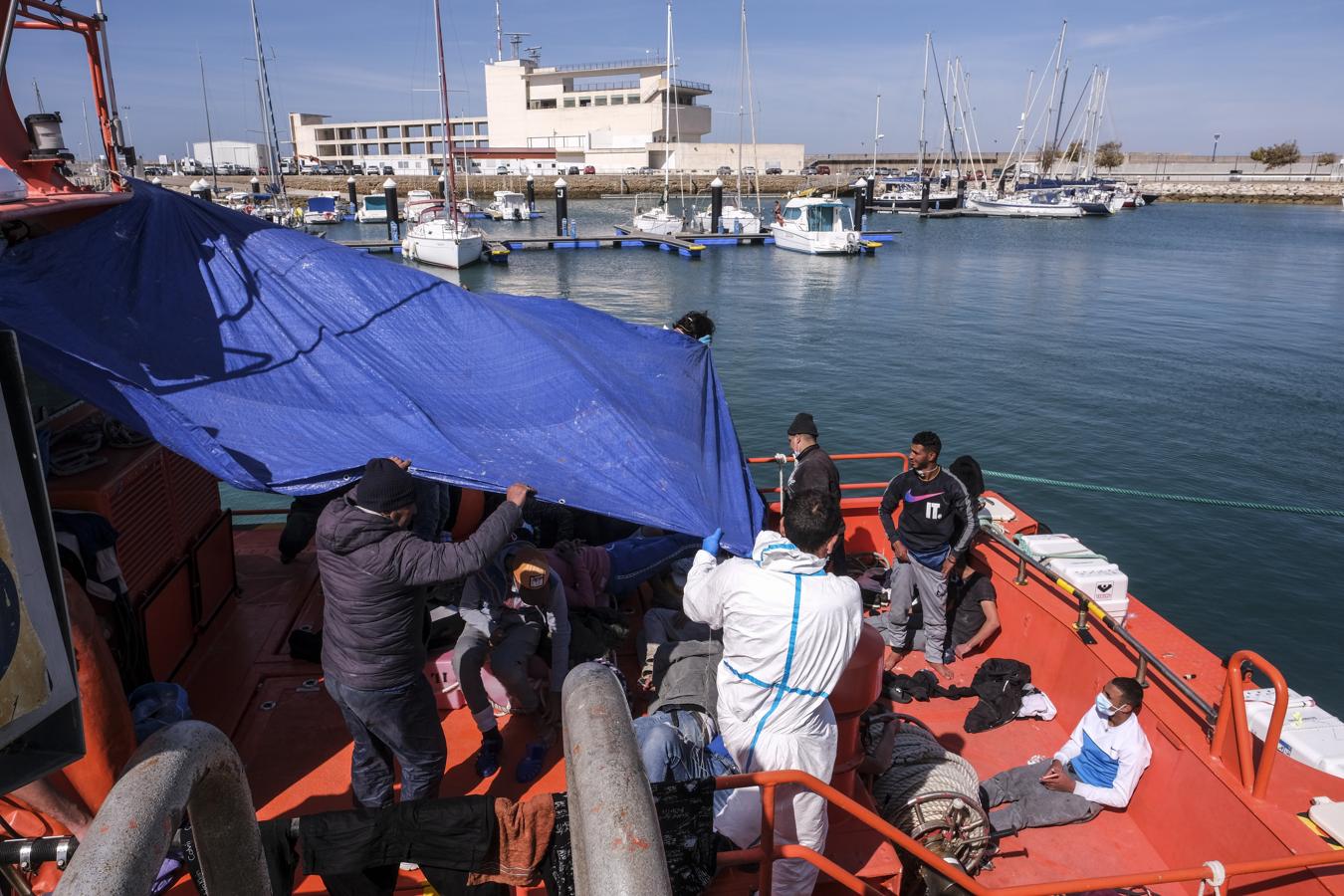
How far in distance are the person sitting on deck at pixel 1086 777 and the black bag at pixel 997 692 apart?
664 millimetres

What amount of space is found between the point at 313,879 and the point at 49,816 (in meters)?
1.14

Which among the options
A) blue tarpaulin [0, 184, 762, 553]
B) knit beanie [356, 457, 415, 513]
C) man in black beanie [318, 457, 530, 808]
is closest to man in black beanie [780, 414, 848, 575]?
blue tarpaulin [0, 184, 762, 553]

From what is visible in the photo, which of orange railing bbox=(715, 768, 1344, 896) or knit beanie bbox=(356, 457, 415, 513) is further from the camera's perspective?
knit beanie bbox=(356, 457, 415, 513)

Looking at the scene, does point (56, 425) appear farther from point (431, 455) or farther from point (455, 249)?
point (455, 249)

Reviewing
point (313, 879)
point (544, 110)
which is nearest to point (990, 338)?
point (313, 879)

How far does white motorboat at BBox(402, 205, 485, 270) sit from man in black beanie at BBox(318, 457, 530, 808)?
3857 cm

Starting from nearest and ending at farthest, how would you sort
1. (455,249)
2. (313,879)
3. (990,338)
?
(313,879) → (990,338) → (455,249)

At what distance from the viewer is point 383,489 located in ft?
11.4

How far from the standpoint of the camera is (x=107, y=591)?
429 centimetres

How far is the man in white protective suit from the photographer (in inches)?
124

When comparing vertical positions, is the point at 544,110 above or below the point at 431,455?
above

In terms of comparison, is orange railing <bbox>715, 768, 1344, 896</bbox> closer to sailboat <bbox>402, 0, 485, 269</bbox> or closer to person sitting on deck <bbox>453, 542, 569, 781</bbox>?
person sitting on deck <bbox>453, 542, 569, 781</bbox>

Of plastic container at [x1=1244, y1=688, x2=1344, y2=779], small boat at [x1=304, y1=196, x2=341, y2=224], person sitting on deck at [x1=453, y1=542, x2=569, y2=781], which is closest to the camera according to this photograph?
plastic container at [x1=1244, y1=688, x2=1344, y2=779]

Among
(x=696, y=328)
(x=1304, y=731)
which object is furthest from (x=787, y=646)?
(x=696, y=328)
